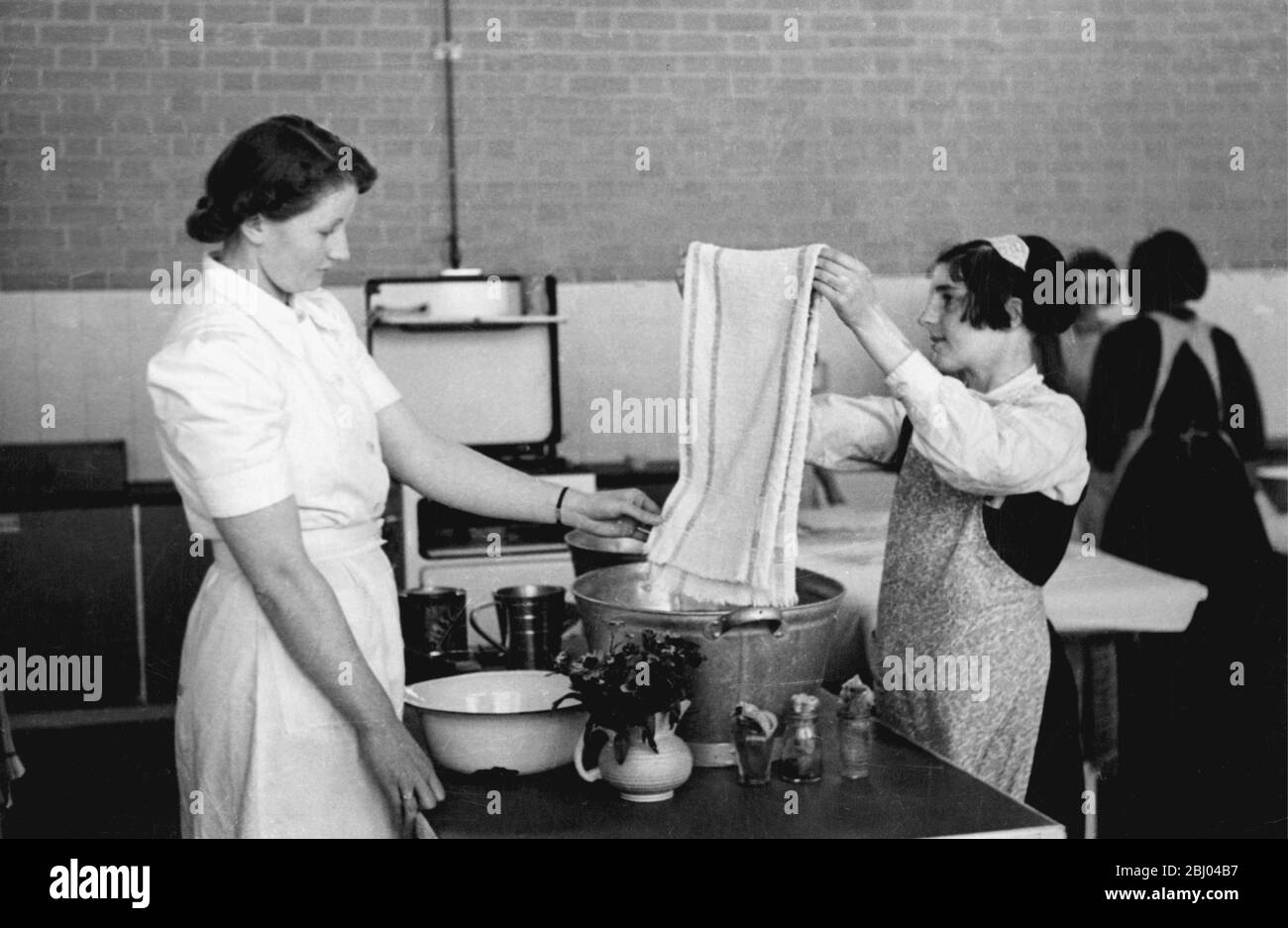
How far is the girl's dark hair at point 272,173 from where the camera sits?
6.07 feet

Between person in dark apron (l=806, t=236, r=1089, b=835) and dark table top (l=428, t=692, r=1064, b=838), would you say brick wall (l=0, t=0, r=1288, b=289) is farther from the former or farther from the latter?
dark table top (l=428, t=692, r=1064, b=838)

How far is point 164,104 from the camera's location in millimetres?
4797

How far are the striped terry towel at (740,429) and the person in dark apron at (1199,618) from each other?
67.9 inches

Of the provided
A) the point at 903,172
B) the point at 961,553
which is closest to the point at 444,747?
the point at 961,553

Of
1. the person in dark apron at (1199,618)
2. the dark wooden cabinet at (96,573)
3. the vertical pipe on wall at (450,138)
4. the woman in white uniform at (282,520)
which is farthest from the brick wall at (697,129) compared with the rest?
the woman in white uniform at (282,520)

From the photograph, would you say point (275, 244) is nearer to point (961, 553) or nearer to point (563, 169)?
point (961, 553)

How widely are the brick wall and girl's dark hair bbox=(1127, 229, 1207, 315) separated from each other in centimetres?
9

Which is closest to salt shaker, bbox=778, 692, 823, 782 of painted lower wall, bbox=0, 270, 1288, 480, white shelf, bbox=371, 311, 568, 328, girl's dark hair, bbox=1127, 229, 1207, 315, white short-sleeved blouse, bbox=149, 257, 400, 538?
white short-sleeved blouse, bbox=149, 257, 400, 538

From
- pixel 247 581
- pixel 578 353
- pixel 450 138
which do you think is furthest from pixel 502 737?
pixel 450 138

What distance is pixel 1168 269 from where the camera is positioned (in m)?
5.00

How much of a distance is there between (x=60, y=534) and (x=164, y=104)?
1.61m

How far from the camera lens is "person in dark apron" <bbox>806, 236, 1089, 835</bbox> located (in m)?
2.20

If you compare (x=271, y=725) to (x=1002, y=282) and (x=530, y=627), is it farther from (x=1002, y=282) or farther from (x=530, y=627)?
(x=1002, y=282)

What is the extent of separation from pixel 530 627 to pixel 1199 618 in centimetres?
201
